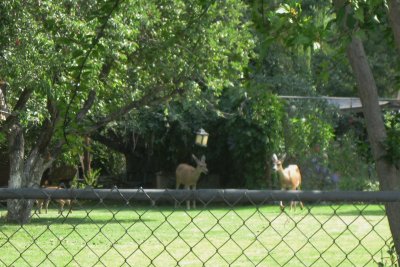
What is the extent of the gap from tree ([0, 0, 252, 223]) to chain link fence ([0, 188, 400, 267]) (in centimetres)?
153

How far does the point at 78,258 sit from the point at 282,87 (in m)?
15.1

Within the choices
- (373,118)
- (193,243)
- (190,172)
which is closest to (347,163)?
(190,172)

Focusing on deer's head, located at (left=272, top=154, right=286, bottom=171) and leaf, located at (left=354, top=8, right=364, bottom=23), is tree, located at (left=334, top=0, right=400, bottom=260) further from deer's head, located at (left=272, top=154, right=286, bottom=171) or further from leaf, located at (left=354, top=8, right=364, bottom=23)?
deer's head, located at (left=272, top=154, right=286, bottom=171)

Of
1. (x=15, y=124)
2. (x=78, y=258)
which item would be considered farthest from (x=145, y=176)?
(x=78, y=258)

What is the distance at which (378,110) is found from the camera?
486 cm

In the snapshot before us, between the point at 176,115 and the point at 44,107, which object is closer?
the point at 44,107

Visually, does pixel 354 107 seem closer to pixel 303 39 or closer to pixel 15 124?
pixel 15 124

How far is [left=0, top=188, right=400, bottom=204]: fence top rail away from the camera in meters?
3.32

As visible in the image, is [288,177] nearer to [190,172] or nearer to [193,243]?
[190,172]

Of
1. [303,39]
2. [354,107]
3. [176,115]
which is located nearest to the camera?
[303,39]

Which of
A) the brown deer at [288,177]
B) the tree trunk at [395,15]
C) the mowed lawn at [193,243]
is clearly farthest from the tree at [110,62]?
the tree trunk at [395,15]

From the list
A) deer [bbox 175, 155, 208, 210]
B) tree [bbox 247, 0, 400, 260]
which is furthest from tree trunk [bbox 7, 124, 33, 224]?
tree [bbox 247, 0, 400, 260]

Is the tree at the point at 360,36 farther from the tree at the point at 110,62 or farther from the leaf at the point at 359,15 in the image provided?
the tree at the point at 110,62

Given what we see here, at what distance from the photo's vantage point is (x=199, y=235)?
13.7m
